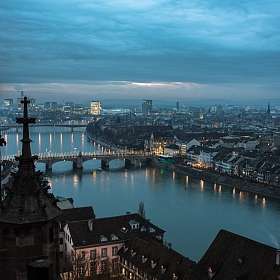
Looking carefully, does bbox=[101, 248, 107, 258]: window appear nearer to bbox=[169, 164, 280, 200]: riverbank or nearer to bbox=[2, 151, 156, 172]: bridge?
bbox=[169, 164, 280, 200]: riverbank

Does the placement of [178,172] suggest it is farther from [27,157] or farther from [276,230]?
[27,157]

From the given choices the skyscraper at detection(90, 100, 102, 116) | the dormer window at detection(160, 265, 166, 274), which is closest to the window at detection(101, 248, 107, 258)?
the dormer window at detection(160, 265, 166, 274)

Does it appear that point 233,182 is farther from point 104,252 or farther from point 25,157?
point 25,157

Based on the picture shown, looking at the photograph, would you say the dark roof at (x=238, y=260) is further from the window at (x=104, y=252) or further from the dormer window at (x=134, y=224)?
the dormer window at (x=134, y=224)

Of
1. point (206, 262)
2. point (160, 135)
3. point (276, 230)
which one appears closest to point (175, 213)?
point (276, 230)

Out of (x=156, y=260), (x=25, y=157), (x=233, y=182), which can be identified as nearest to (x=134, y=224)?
(x=156, y=260)

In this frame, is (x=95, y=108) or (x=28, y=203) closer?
(x=28, y=203)
